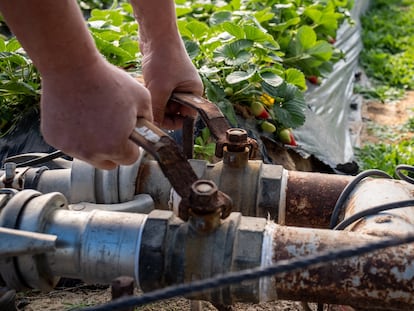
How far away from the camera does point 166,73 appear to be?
184cm

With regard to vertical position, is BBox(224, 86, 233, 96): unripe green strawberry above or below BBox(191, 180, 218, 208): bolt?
below

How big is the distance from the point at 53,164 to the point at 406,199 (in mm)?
1231

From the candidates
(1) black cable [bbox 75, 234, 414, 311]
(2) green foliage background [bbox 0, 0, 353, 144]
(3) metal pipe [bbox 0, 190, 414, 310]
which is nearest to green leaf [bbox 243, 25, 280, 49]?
(2) green foliage background [bbox 0, 0, 353, 144]

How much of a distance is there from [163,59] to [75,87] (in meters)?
0.53

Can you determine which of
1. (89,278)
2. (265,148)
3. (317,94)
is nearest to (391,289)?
(89,278)

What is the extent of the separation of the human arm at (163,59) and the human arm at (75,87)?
421 millimetres

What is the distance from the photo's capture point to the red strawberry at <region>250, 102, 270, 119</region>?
3.23 meters

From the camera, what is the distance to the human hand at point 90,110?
1373mm

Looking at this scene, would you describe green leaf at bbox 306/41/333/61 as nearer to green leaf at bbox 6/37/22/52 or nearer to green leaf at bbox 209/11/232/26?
green leaf at bbox 209/11/232/26

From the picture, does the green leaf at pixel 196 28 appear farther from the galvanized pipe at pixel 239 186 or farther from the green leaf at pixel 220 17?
the galvanized pipe at pixel 239 186

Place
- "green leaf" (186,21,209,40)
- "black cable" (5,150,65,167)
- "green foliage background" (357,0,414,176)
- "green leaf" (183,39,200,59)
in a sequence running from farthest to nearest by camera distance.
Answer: "green foliage background" (357,0,414,176)
"green leaf" (186,21,209,40)
"green leaf" (183,39,200,59)
"black cable" (5,150,65,167)

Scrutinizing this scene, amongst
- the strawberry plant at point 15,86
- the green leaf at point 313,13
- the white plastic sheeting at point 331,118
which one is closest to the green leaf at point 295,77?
the white plastic sheeting at point 331,118

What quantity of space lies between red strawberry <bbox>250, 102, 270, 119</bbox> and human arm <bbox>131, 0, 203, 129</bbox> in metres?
1.34

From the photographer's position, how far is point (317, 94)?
4.16 meters
